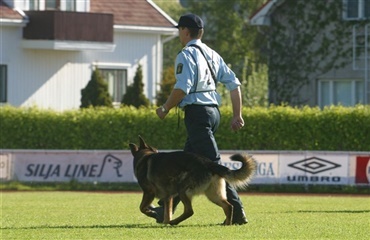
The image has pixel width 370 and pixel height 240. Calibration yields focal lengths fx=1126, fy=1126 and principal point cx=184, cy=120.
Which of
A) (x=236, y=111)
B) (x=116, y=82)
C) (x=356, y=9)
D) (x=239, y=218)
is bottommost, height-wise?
(x=239, y=218)

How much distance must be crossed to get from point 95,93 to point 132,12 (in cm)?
510

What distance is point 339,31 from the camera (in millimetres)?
36969

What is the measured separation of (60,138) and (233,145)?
4275 mm

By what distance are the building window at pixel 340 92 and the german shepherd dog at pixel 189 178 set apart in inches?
986

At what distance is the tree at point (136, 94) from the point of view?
36.0 meters

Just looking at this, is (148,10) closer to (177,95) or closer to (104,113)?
(104,113)

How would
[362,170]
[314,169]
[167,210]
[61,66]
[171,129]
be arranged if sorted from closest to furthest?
[167,210] < [362,170] < [314,169] < [171,129] < [61,66]

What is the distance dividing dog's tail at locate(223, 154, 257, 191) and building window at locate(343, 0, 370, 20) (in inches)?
969

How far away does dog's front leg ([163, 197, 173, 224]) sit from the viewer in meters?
12.8

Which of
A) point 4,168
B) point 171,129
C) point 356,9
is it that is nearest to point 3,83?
point 171,129

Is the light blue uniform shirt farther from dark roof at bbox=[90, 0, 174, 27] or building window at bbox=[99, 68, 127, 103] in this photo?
building window at bbox=[99, 68, 127, 103]

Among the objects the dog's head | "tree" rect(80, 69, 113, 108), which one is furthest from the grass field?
"tree" rect(80, 69, 113, 108)

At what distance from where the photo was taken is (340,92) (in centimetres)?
3800

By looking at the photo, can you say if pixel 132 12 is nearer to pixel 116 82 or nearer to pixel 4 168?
pixel 116 82
